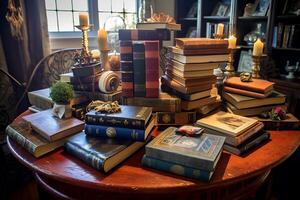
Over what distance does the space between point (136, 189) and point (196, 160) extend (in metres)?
0.18

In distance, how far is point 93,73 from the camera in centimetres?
123

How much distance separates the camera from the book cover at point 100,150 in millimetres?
770

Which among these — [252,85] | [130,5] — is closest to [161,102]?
[252,85]

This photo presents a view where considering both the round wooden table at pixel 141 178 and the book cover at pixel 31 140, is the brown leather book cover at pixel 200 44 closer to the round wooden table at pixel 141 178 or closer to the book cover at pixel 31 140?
the round wooden table at pixel 141 178

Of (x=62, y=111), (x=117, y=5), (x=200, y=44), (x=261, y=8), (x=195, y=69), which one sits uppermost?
(x=117, y=5)

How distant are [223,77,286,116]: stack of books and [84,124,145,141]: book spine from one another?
0.51m

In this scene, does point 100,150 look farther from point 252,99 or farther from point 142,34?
point 252,99

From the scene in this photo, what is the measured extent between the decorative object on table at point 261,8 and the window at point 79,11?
4.59 feet

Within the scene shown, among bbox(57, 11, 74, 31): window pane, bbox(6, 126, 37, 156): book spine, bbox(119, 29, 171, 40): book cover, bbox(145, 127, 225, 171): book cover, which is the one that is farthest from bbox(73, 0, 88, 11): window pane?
bbox(145, 127, 225, 171): book cover

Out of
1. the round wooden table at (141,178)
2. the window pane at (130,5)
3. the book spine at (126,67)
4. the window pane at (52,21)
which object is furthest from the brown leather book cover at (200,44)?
the window pane at (130,5)

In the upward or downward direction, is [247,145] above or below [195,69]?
below

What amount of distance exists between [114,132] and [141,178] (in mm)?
201

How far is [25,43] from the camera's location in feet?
7.09

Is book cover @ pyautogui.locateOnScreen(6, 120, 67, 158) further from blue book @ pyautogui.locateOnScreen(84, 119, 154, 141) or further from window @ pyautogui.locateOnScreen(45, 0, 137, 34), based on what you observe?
window @ pyautogui.locateOnScreen(45, 0, 137, 34)
